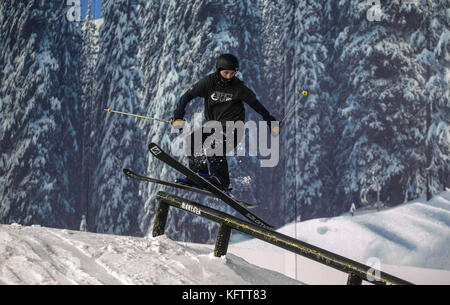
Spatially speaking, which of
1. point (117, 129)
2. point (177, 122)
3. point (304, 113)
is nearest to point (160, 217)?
point (177, 122)

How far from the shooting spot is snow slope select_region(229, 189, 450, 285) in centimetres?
442

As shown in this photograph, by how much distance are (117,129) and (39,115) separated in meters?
1.20

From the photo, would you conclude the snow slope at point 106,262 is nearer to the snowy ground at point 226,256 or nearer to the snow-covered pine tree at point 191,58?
the snowy ground at point 226,256

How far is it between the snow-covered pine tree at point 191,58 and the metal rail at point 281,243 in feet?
9.41

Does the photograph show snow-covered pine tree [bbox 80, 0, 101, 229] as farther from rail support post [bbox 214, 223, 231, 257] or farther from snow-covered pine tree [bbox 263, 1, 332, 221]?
rail support post [bbox 214, 223, 231, 257]

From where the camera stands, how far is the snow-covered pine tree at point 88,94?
19.9 ft

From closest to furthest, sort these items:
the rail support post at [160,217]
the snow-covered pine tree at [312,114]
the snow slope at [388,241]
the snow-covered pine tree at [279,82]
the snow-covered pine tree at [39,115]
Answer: the rail support post at [160,217]
the snow slope at [388,241]
the snow-covered pine tree at [312,114]
the snow-covered pine tree at [279,82]
the snow-covered pine tree at [39,115]

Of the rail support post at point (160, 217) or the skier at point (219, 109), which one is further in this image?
the skier at point (219, 109)

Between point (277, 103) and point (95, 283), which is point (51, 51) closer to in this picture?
A: point (277, 103)

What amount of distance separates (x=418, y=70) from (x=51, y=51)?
5.26 m

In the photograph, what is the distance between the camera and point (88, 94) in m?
6.16

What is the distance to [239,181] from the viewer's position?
550cm

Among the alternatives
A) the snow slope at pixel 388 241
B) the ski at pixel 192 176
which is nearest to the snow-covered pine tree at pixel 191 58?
the snow slope at pixel 388 241

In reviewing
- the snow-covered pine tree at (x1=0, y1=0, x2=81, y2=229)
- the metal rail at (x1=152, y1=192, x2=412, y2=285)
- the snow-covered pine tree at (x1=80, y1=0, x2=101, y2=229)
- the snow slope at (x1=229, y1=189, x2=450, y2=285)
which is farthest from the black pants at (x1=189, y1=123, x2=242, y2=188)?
the snow-covered pine tree at (x1=0, y1=0, x2=81, y2=229)
